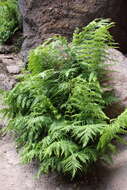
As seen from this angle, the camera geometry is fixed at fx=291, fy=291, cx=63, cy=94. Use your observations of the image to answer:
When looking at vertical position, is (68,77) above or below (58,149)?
above

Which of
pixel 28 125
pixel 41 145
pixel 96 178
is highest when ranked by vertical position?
pixel 28 125

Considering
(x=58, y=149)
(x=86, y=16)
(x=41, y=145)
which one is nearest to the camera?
(x=58, y=149)

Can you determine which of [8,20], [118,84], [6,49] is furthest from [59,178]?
[8,20]

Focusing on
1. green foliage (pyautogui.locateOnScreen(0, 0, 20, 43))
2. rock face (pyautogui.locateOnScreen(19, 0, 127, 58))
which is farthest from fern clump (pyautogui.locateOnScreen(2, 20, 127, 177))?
green foliage (pyautogui.locateOnScreen(0, 0, 20, 43))

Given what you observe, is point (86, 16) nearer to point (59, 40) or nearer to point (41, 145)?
point (59, 40)

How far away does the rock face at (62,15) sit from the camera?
20.2 ft

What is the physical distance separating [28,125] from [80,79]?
1010 mm

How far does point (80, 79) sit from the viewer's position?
4.27 metres

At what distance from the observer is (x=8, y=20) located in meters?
7.98

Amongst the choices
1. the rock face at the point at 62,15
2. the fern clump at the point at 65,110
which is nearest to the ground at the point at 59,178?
the fern clump at the point at 65,110

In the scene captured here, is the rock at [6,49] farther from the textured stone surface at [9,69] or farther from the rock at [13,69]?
the rock at [13,69]

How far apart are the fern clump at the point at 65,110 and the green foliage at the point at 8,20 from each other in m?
3.29

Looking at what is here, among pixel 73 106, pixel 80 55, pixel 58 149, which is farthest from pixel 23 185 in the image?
pixel 80 55

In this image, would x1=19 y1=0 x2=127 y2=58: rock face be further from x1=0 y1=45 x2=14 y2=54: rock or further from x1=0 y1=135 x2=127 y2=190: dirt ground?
x1=0 y1=135 x2=127 y2=190: dirt ground
